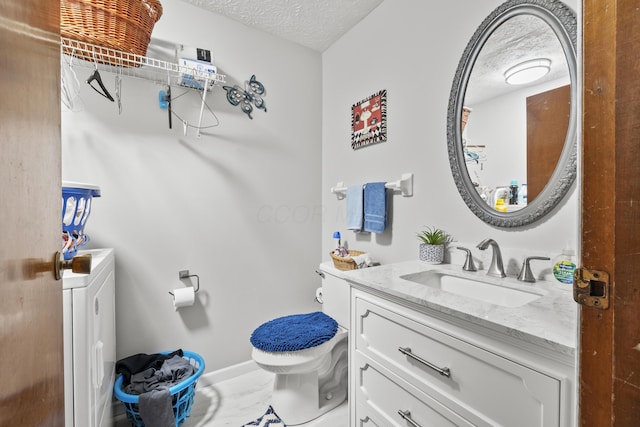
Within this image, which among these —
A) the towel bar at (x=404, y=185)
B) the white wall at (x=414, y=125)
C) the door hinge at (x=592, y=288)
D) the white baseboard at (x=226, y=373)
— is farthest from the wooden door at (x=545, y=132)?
the white baseboard at (x=226, y=373)

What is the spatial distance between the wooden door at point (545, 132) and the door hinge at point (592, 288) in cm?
81

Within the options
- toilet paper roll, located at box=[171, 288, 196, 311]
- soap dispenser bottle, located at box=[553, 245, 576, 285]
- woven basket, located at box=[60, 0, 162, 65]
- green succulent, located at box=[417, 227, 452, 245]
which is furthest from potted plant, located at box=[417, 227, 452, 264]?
woven basket, located at box=[60, 0, 162, 65]

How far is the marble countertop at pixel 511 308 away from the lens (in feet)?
2.13

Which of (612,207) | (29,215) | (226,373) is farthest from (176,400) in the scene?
(612,207)

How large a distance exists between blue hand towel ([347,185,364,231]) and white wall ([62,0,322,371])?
1.40ft

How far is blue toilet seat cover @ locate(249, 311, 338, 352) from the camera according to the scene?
141 centimetres

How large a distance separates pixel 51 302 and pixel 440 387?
988 millimetres

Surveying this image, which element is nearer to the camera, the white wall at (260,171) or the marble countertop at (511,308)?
the marble countertop at (511,308)

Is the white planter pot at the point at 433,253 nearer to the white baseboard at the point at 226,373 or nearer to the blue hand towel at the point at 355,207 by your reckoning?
the blue hand towel at the point at 355,207

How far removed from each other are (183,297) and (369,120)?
1.57 meters

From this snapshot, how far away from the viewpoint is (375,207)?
1.71m

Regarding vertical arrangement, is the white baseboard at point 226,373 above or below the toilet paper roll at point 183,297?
below

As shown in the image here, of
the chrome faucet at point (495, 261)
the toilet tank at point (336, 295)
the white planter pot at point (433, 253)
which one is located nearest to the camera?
the chrome faucet at point (495, 261)

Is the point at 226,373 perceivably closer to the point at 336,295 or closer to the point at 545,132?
the point at 336,295
